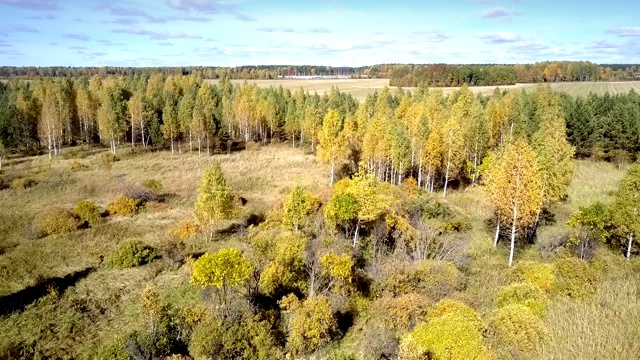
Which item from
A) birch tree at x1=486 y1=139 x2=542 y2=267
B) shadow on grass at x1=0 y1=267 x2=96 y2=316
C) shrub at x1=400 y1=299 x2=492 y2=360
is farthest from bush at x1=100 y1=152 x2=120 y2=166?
shrub at x1=400 y1=299 x2=492 y2=360

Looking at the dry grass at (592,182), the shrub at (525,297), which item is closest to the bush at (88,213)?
the shrub at (525,297)

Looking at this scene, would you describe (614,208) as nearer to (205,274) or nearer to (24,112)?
(205,274)

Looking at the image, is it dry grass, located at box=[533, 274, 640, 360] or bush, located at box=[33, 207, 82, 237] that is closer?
dry grass, located at box=[533, 274, 640, 360]

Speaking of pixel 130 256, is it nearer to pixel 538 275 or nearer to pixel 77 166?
pixel 538 275

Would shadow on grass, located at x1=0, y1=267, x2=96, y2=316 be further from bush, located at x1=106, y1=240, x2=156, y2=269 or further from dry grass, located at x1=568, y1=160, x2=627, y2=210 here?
dry grass, located at x1=568, y1=160, x2=627, y2=210

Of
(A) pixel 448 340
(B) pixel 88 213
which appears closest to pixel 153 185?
(B) pixel 88 213

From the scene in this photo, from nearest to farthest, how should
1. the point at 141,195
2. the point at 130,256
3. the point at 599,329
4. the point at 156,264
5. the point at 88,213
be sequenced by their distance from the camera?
the point at 599,329 < the point at 130,256 < the point at 156,264 < the point at 88,213 < the point at 141,195

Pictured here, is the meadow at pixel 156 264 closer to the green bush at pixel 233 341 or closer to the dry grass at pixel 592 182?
the dry grass at pixel 592 182
